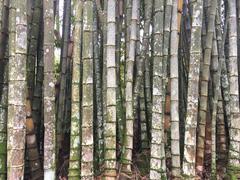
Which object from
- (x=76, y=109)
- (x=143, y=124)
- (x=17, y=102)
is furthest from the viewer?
(x=143, y=124)

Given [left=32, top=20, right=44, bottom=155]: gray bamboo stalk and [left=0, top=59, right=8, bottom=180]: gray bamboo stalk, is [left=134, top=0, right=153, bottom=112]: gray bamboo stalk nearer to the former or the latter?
[left=32, top=20, right=44, bottom=155]: gray bamboo stalk

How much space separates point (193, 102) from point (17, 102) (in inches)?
51.3

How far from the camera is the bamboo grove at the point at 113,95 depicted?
6.97 feet

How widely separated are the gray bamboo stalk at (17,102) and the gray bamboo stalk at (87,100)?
41cm

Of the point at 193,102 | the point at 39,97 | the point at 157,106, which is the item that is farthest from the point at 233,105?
the point at 39,97

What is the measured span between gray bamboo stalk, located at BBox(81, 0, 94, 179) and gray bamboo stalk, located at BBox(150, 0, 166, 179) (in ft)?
1.61

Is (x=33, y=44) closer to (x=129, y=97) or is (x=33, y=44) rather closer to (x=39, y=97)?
(x=39, y=97)

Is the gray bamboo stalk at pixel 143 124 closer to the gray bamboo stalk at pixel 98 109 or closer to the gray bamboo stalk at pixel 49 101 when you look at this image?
the gray bamboo stalk at pixel 98 109

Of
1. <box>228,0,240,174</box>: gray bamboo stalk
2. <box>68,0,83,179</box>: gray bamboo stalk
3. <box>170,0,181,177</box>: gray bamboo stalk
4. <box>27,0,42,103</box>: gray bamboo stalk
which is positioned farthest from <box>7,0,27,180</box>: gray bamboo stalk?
<box>228,0,240,174</box>: gray bamboo stalk

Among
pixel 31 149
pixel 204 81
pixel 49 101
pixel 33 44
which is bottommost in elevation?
pixel 31 149

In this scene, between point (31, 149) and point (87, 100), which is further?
point (31, 149)

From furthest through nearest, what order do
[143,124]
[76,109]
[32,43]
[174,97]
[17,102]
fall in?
[143,124] < [32,43] < [174,97] < [76,109] < [17,102]

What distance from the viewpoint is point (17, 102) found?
1977 mm

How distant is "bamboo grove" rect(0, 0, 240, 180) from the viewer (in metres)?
2.12
